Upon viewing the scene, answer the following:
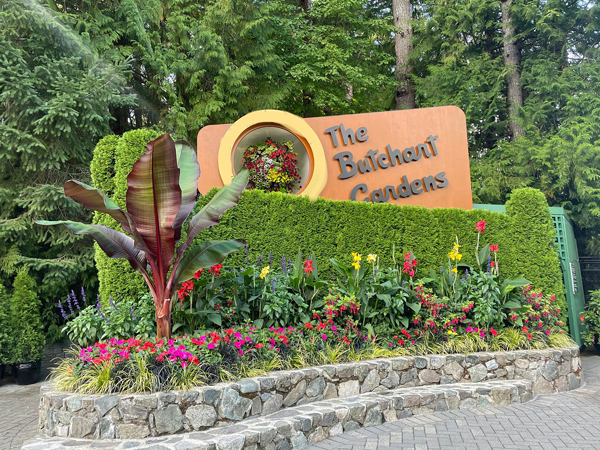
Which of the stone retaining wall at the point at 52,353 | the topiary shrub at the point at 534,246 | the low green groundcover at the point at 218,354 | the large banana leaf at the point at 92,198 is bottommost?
the stone retaining wall at the point at 52,353

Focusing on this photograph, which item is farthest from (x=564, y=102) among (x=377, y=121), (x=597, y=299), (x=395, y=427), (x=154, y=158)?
(x=154, y=158)

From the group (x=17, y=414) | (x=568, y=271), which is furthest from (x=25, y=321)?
(x=568, y=271)

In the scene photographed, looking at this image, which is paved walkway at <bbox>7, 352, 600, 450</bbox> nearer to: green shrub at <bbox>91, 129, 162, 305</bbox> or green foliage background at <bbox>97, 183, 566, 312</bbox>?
green shrub at <bbox>91, 129, 162, 305</bbox>

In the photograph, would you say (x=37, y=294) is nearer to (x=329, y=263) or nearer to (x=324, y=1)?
(x=329, y=263)

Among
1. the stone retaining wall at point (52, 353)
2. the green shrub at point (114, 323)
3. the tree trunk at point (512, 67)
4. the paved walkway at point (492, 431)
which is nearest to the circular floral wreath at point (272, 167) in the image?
the green shrub at point (114, 323)

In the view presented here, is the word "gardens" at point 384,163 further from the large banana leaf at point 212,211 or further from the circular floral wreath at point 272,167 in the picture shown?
the large banana leaf at point 212,211

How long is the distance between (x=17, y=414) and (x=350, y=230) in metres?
5.13

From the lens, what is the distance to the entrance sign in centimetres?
824

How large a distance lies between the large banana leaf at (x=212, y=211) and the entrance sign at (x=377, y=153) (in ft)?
10.9

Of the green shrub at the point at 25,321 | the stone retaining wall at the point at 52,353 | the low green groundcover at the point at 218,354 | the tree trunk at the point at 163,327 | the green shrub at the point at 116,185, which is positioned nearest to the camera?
the low green groundcover at the point at 218,354

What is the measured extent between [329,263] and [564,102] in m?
10.4

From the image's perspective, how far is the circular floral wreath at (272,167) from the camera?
313 inches

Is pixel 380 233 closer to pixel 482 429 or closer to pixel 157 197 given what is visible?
pixel 482 429

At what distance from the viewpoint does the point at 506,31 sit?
43.8 ft
